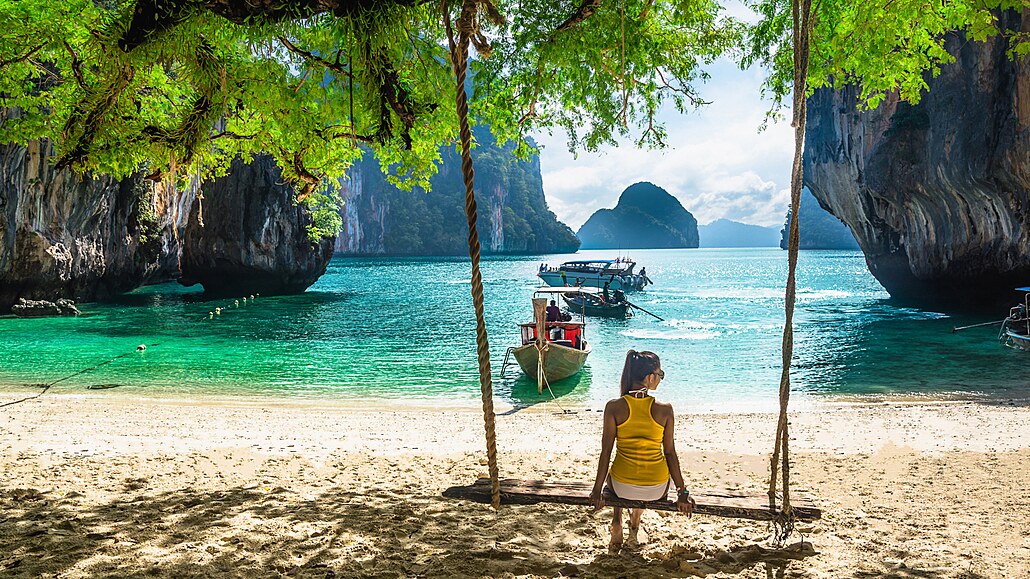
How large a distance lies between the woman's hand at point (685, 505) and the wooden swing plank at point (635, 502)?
39 millimetres

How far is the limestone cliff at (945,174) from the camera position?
Result: 22766 mm

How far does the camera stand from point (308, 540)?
4.03m

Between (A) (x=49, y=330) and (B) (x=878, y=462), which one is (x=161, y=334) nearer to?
(A) (x=49, y=330)

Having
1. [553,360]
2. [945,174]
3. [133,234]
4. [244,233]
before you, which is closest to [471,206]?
[553,360]

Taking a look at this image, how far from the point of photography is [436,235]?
172 m

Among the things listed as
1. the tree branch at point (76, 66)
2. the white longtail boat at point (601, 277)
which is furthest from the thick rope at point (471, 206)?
the white longtail boat at point (601, 277)

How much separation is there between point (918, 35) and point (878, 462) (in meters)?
4.67

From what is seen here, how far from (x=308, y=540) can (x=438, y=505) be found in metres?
1.16

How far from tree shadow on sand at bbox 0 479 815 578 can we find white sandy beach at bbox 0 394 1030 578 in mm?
16

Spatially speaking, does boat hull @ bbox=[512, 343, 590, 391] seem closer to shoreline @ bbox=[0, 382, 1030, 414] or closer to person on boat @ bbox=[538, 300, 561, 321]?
shoreline @ bbox=[0, 382, 1030, 414]

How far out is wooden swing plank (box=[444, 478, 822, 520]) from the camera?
12.3ft

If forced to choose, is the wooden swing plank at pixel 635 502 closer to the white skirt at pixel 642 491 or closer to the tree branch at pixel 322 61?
the white skirt at pixel 642 491

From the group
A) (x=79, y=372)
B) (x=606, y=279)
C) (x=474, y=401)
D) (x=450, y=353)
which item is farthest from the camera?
(x=606, y=279)

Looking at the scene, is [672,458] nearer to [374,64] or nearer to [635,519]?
[635,519]
